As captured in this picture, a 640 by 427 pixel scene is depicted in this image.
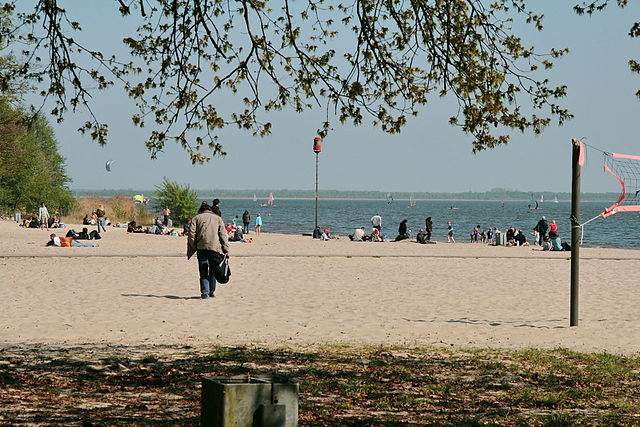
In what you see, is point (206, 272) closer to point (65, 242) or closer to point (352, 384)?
point (352, 384)

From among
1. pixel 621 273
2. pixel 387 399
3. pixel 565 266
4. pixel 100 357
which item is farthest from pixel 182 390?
pixel 565 266

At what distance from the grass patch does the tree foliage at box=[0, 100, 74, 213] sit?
1963cm

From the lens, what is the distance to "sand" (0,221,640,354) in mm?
12891

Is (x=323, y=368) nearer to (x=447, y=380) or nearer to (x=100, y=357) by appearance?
(x=447, y=380)

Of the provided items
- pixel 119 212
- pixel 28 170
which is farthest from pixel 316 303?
pixel 119 212

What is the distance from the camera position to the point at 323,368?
9.61m

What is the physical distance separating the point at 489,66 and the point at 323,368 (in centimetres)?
330

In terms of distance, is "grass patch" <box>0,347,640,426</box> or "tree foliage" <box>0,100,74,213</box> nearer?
"grass patch" <box>0,347,640,426</box>

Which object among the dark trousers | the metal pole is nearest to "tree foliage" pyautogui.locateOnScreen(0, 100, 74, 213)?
the dark trousers

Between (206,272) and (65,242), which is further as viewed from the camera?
(65,242)

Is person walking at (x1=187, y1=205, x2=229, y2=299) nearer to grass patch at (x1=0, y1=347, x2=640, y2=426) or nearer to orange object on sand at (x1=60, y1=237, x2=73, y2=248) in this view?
grass patch at (x1=0, y1=347, x2=640, y2=426)

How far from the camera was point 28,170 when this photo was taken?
58812 mm

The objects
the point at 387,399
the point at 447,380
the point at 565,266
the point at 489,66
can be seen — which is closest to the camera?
the point at 387,399

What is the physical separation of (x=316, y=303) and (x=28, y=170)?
45.1 meters
